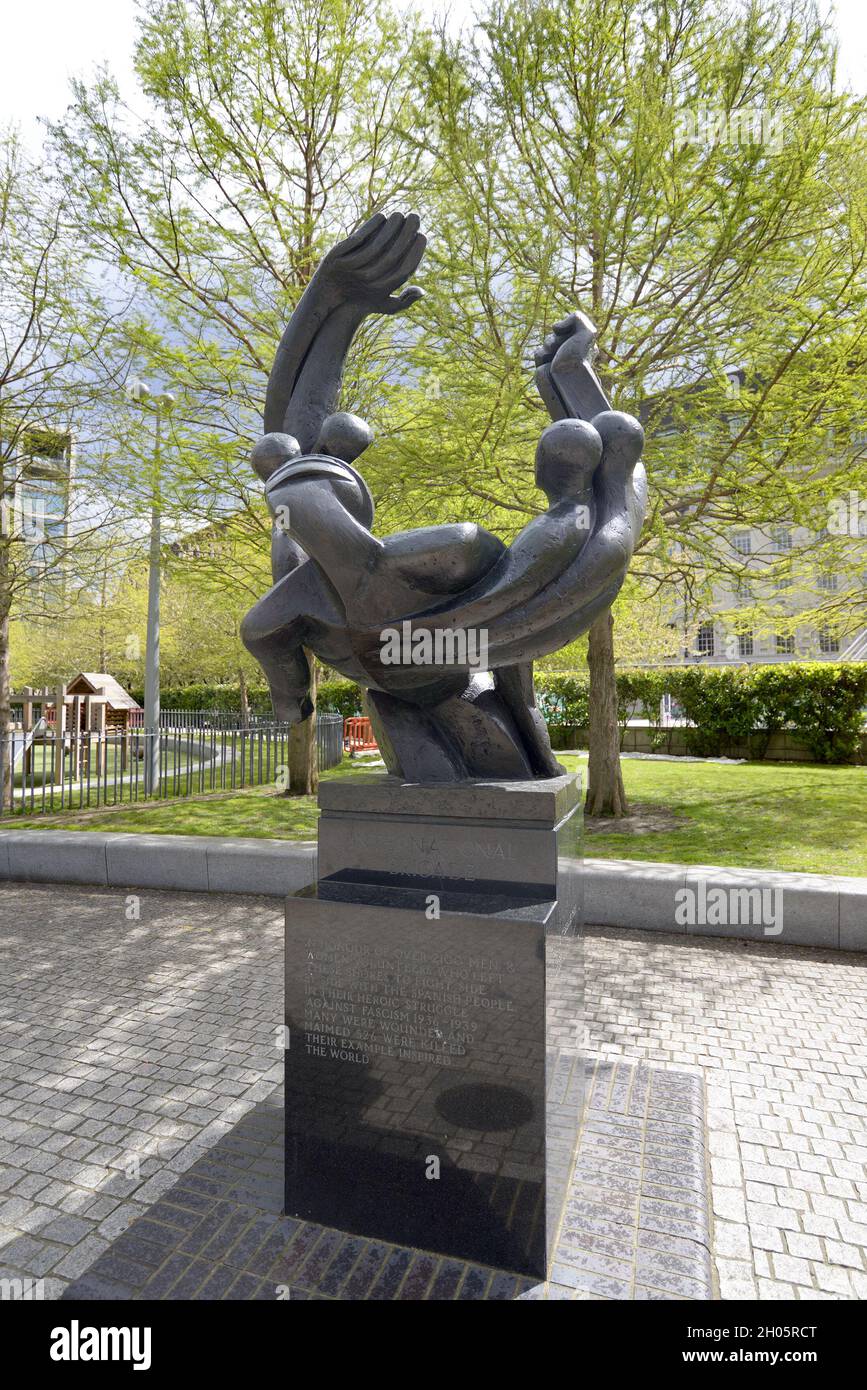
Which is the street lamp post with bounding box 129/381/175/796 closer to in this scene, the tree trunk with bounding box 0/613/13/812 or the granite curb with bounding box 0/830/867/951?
the tree trunk with bounding box 0/613/13/812

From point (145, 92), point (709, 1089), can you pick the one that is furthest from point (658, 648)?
point (709, 1089)

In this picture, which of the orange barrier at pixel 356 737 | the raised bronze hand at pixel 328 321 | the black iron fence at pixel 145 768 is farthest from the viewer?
the orange barrier at pixel 356 737

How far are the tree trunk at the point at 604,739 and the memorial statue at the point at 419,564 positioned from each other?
24.8 feet

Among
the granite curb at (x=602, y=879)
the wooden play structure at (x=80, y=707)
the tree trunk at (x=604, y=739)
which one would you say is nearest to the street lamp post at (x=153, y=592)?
the wooden play structure at (x=80, y=707)

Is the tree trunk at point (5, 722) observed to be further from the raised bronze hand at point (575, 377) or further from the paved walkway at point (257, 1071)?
the raised bronze hand at point (575, 377)

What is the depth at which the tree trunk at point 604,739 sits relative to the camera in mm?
11484

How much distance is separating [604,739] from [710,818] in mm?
1914

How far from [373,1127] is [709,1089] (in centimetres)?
230

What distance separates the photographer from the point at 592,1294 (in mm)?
2842

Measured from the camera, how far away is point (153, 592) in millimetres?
15445

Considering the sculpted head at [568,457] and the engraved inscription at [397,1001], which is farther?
the sculpted head at [568,457]

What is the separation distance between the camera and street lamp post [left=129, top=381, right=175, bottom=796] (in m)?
11.6

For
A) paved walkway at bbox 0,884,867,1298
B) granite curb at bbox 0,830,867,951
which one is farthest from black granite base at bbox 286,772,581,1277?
granite curb at bbox 0,830,867,951

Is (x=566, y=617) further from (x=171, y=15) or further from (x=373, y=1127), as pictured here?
(x=171, y=15)
